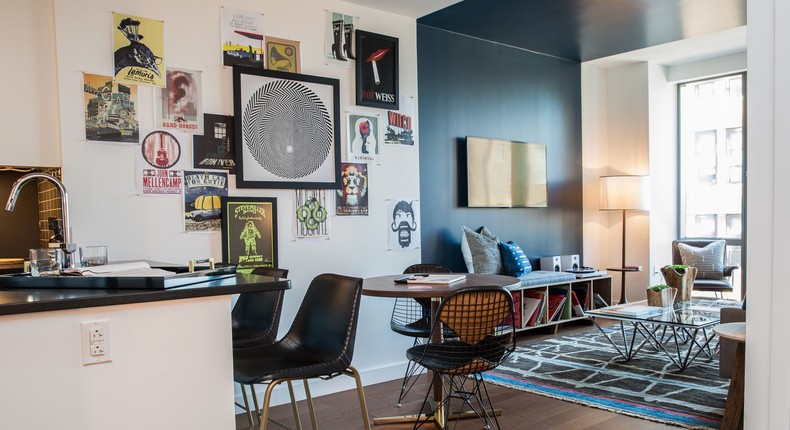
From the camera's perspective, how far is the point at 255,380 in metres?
2.30

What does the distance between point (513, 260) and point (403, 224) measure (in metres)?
1.37

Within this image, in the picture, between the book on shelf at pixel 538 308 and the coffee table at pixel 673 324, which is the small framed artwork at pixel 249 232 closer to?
the coffee table at pixel 673 324

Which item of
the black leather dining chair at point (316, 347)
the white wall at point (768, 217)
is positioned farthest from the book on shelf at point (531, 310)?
the black leather dining chair at point (316, 347)

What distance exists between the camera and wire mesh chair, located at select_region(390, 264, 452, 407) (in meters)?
3.82

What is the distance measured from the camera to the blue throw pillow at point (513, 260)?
219 inches

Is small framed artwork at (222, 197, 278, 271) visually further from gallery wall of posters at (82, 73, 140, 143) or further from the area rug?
the area rug

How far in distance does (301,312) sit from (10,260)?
1.65 m

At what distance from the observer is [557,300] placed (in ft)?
19.2

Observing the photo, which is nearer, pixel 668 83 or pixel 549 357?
pixel 549 357

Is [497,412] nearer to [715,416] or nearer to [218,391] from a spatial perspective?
[715,416]

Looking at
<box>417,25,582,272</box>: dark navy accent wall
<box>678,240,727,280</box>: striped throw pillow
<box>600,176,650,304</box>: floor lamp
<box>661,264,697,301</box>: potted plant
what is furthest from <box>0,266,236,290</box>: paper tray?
<box>678,240,727,280</box>: striped throw pillow

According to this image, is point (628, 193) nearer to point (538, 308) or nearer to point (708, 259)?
point (708, 259)

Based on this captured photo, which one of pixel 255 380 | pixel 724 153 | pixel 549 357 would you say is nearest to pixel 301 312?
pixel 255 380

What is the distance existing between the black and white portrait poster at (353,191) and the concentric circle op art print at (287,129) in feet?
0.76
